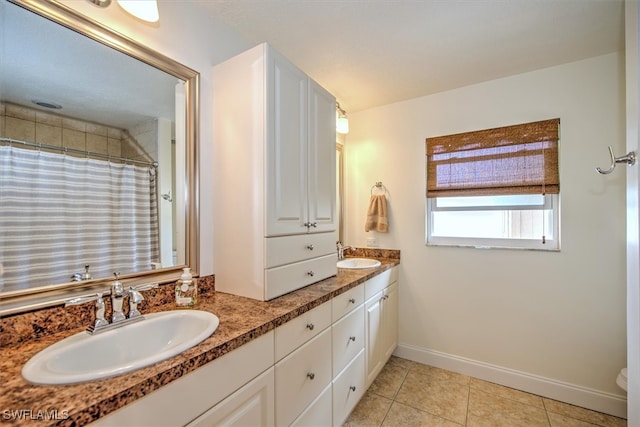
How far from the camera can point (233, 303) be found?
124 centimetres

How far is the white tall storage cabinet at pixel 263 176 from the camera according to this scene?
4.22 ft

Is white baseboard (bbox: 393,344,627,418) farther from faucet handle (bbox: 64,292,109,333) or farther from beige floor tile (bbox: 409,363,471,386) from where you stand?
faucet handle (bbox: 64,292,109,333)

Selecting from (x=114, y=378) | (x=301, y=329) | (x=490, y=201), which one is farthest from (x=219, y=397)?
(x=490, y=201)

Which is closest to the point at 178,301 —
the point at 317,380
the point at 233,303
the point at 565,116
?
the point at 233,303

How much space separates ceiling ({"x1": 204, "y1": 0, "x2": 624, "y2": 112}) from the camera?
1.39 meters

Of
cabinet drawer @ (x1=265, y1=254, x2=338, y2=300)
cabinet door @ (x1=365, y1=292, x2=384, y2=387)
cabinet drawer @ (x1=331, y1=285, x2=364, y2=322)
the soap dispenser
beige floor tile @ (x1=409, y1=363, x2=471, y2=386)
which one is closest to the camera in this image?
the soap dispenser

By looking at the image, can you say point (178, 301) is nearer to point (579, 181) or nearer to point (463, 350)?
point (463, 350)

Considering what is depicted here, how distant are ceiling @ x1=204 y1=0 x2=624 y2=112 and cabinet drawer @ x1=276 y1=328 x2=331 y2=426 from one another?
64.6 inches

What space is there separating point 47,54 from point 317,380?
1683mm

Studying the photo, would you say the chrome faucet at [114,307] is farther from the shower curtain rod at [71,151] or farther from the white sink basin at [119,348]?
the shower curtain rod at [71,151]

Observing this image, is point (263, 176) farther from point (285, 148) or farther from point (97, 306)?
point (97, 306)

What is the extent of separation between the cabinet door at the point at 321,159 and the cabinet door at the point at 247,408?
2.61 feet

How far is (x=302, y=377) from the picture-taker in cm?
121

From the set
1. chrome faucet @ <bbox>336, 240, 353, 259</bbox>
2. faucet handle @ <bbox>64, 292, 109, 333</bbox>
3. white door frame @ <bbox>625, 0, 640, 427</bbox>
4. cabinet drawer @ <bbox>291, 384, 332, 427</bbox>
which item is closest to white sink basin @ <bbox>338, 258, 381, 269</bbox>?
chrome faucet @ <bbox>336, 240, 353, 259</bbox>
